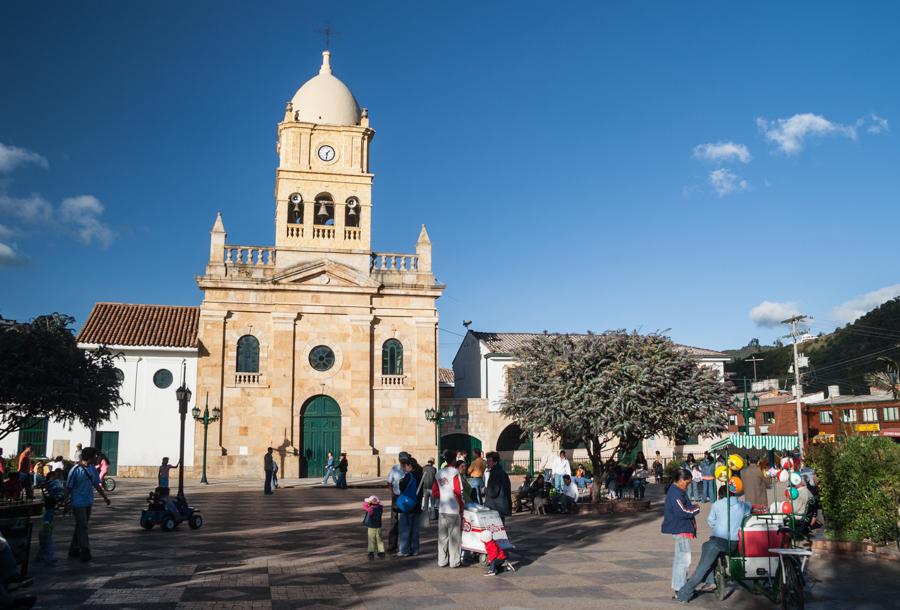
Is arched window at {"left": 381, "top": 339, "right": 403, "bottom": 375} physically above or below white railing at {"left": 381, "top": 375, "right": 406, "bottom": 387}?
above

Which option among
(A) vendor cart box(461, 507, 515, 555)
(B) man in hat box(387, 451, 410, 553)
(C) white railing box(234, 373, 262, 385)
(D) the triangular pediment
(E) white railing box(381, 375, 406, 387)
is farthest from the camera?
(E) white railing box(381, 375, 406, 387)

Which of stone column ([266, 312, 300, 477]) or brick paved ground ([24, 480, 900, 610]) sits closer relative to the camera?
brick paved ground ([24, 480, 900, 610])

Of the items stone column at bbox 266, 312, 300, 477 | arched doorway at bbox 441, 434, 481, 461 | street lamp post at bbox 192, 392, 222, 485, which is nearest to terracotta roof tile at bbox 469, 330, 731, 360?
arched doorway at bbox 441, 434, 481, 461

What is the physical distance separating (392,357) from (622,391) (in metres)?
16.6

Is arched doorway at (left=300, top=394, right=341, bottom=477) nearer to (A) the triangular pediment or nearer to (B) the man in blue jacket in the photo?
(A) the triangular pediment

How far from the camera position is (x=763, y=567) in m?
8.97

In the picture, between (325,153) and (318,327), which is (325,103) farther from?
(318,327)

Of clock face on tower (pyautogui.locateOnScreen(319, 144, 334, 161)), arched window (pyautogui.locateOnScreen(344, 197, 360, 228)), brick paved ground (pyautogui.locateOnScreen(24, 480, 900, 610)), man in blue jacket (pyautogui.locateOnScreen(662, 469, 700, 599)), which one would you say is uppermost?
clock face on tower (pyautogui.locateOnScreen(319, 144, 334, 161))

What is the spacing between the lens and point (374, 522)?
40.7 ft

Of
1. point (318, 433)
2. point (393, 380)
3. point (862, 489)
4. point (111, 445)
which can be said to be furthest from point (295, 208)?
point (862, 489)

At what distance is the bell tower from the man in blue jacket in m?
27.1

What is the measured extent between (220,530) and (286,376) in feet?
58.6

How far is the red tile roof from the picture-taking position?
3378 cm

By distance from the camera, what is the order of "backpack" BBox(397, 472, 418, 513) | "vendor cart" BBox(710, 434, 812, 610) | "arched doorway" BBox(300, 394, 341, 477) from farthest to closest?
"arched doorway" BBox(300, 394, 341, 477) → "backpack" BBox(397, 472, 418, 513) → "vendor cart" BBox(710, 434, 812, 610)
